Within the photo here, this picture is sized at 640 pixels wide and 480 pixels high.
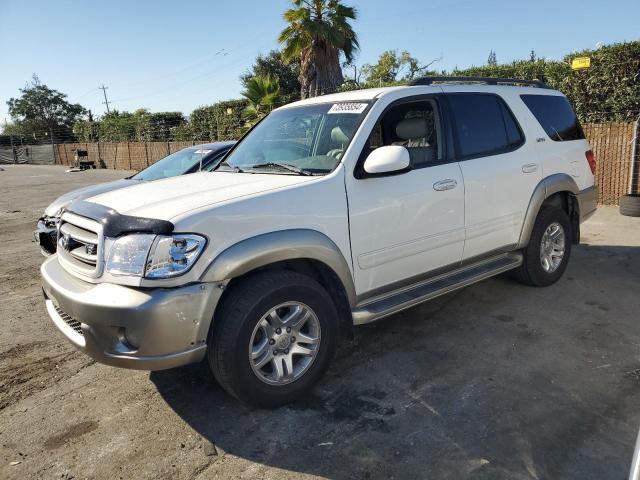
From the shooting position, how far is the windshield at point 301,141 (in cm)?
340

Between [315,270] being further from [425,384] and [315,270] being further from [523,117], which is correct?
[523,117]

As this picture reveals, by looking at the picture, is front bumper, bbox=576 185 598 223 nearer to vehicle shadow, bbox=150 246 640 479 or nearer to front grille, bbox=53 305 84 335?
vehicle shadow, bbox=150 246 640 479

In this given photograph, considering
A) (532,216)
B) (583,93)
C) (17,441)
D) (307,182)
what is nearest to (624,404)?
(532,216)

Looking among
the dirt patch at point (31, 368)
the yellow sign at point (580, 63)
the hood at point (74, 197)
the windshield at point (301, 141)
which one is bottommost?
the dirt patch at point (31, 368)

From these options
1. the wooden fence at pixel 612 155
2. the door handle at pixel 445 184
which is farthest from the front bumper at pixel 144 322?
the wooden fence at pixel 612 155

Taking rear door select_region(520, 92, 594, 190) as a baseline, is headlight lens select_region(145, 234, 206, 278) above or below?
below

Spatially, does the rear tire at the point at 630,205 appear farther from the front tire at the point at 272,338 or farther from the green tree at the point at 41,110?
the green tree at the point at 41,110

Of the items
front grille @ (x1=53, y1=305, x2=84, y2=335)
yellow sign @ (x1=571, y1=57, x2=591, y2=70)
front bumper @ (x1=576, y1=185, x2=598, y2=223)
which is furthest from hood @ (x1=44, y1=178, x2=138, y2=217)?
yellow sign @ (x1=571, y1=57, x2=591, y2=70)

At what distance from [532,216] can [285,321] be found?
2769 mm

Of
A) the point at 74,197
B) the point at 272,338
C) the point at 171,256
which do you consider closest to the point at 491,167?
the point at 272,338

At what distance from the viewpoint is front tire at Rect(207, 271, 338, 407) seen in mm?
2707

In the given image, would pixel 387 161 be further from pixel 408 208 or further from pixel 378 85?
pixel 378 85

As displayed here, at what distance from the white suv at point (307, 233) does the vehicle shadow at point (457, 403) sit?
0.30m

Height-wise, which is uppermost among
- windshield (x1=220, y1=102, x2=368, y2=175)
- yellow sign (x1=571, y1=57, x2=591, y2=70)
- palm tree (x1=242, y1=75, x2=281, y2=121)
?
palm tree (x1=242, y1=75, x2=281, y2=121)
